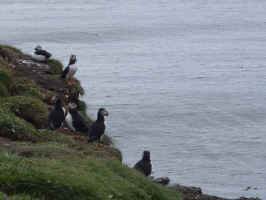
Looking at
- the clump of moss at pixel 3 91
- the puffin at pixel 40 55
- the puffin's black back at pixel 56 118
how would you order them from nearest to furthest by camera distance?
the puffin's black back at pixel 56 118
the clump of moss at pixel 3 91
the puffin at pixel 40 55

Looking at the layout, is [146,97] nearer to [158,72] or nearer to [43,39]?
[158,72]

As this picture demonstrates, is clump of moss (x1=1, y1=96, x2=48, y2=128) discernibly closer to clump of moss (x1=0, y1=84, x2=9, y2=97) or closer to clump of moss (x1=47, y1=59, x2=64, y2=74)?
clump of moss (x1=0, y1=84, x2=9, y2=97)

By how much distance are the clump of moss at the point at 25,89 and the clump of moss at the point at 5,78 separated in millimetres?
151

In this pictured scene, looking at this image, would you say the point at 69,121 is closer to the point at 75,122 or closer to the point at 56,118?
the point at 75,122

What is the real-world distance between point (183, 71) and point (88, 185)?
18663 millimetres

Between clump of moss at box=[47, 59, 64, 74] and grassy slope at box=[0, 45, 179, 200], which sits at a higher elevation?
clump of moss at box=[47, 59, 64, 74]

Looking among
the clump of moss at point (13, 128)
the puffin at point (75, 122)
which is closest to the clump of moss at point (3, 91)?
the puffin at point (75, 122)

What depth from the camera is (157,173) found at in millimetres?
15609

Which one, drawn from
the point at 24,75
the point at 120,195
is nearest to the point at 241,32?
the point at 24,75

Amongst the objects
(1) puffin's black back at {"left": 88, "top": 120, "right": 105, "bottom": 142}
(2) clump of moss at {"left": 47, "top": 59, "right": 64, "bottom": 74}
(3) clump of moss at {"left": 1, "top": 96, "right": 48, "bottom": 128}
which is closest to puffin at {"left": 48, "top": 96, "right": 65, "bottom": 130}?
(3) clump of moss at {"left": 1, "top": 96, "right": 48, "bottom": 128}

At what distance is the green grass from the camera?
25.7 ft

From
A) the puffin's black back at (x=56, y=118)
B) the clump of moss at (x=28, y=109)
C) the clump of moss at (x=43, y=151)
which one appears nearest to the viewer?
the clump of moss at (x=43, y=151)

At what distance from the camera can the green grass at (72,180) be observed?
785cm

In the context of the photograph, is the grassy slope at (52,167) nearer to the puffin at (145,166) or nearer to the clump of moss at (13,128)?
the clump of moss at (13,128)
